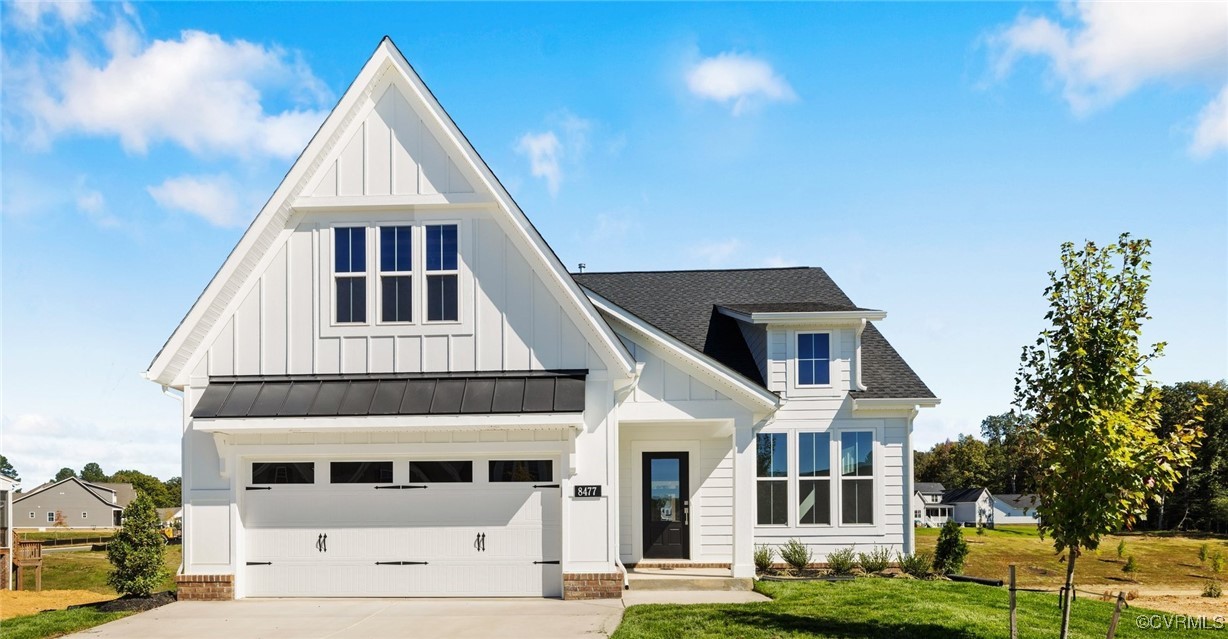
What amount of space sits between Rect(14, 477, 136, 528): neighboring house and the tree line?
285ft

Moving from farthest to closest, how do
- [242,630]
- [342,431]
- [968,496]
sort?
[968,496] < [342,431] < [242,630]

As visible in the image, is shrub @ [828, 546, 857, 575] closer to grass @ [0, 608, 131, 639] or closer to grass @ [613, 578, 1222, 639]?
grass @ [613, 578, 1222, 639]

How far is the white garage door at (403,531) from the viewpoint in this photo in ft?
49.3

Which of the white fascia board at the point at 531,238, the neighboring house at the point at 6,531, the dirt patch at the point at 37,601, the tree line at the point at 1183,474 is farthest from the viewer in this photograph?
the neighboring house at the point at 6,531

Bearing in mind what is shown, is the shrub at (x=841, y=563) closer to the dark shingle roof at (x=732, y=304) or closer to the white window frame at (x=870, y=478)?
the white window frame at (x=870, y=478)

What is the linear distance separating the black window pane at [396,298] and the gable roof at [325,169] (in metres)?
1.90

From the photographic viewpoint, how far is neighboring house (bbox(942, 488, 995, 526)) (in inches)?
3145

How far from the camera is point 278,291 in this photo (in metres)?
15.4

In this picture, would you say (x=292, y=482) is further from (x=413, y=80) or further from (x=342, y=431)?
(x=413, y=80)

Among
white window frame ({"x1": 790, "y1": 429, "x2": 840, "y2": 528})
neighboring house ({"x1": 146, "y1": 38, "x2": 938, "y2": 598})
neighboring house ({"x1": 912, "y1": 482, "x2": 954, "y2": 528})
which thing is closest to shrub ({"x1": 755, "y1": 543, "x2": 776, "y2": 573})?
white window frame ({"x1": 790, "y1": 429, "x2": 840, "y2": 528})

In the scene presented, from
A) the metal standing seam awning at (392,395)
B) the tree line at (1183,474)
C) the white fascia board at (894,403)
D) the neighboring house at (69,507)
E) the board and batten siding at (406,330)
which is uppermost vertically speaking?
the board and batten siding at (406,330)

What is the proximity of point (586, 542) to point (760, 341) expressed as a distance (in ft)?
25.1

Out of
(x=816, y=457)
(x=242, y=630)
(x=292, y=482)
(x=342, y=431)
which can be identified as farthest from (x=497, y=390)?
(x=816, y=457)

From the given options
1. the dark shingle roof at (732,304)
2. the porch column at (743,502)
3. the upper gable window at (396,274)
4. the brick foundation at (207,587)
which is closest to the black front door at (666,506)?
the porch column at (743,502)
